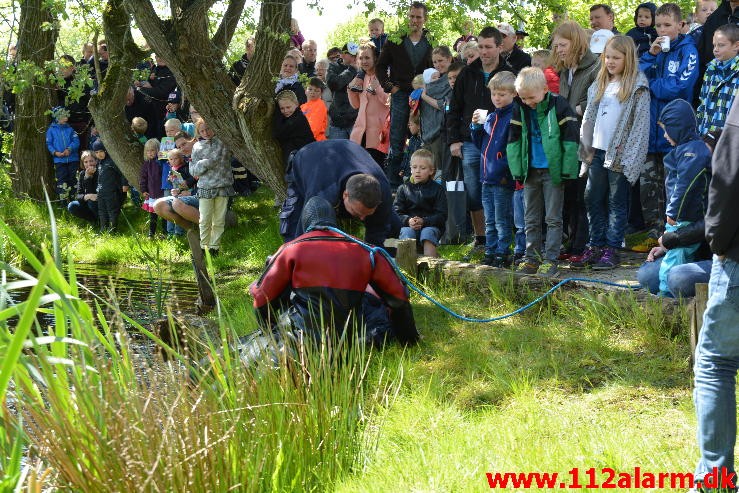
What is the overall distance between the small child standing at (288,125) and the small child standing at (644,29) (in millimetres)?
3343

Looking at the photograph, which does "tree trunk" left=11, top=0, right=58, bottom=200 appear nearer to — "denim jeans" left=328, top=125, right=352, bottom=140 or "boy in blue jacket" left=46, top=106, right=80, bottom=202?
"boy in blue jacket" left=46, top=106, right=80, bottom=202

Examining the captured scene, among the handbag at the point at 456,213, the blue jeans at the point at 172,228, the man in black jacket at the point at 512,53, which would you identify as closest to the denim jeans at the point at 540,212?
the handbag at the point at 456,213

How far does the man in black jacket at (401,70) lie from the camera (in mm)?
10922

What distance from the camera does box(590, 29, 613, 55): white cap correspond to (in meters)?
8.84

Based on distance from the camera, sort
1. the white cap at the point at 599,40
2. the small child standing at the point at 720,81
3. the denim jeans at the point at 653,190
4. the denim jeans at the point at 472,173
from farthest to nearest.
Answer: the denim jeans at the point at 472,173 < the white cap at the point at 599,40 < the denim jeans at the point at 653,190 < the small child standing at the point at 720,81

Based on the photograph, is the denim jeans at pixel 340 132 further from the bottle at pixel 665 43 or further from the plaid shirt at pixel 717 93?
the plaid shirt at pixel 717 93

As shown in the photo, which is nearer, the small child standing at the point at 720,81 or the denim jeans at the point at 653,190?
the small child standing at the point at 720,81

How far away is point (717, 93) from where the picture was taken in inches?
303

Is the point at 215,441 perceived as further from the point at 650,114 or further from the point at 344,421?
the point at 650,114

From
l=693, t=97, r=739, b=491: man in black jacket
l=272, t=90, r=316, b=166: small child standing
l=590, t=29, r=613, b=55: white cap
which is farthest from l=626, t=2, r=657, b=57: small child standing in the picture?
l=693, t=97, r=739, b=491: man in black jacket

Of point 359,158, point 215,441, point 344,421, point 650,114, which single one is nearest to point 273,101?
point 359,158

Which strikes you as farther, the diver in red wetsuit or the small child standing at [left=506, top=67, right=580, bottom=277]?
the small child standing at [left=506, top=67, right=580, bottom=277]

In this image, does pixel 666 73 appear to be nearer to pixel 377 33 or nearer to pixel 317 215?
pixel 317 215

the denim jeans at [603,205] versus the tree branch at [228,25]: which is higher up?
the tree branch at [228,25]
